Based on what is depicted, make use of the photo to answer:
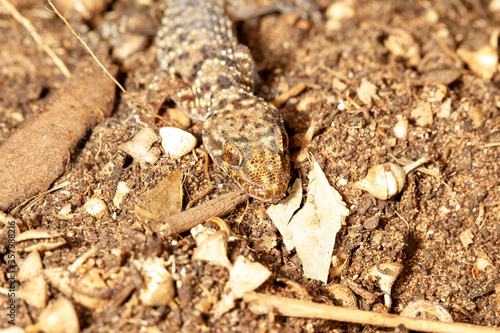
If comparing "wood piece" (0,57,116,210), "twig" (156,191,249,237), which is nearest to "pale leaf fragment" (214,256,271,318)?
"twig" (156,191,249,237)

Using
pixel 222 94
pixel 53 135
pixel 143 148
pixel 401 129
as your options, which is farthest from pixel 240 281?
pixel 53 135

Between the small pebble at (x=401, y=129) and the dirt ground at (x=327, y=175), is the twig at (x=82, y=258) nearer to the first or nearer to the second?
the dirt ground at (x=327, y=175)

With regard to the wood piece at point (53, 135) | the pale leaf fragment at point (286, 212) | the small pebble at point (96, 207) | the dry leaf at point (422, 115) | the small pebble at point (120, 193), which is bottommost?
the dry leaf at point (422, 115)

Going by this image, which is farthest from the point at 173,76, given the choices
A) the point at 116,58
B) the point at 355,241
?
the point at 355,241

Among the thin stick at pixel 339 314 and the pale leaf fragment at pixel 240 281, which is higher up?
the pale leaf fragment at pixel 240 281

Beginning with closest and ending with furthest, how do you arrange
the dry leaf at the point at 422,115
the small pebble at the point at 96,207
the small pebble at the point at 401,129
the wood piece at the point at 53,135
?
the small pebble at the point at 96,207, the wood piece at the point at 53,135, the small pebble at the point at 401,129, the dry leaf at the point at 422,115

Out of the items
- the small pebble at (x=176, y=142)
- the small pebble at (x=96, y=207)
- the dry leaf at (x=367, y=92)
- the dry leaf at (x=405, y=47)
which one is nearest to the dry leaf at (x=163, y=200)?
the small pebble at (x=176, y=142)

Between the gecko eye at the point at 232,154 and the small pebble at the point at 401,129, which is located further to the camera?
the small pebble at the point at 401,129

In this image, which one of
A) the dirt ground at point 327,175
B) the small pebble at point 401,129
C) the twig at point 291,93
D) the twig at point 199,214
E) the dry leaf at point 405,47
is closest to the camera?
the dirt ground at point 327,175

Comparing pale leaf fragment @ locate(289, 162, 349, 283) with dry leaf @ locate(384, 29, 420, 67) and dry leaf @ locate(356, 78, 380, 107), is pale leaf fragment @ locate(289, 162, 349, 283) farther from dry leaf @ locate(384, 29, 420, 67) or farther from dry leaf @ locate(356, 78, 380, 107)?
dry leaf @ locate(384, 29, 420, 67)
